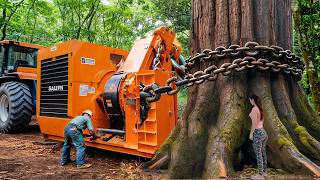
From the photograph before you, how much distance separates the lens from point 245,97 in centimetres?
373

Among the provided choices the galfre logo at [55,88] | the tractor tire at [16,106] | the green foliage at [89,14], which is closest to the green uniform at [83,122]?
the galfre logo at [55,88]

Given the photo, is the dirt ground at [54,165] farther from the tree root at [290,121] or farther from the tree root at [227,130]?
the tree root at [290,121]

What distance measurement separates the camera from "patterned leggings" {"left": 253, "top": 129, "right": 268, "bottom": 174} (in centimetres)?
319

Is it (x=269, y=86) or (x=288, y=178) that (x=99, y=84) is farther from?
(x=288, y=178)

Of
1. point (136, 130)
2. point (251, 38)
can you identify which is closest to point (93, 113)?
point (136, 130)

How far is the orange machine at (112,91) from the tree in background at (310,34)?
12.9 ft

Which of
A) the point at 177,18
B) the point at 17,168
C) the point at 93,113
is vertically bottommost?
the point at 17,168

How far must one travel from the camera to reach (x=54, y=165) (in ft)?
19.3

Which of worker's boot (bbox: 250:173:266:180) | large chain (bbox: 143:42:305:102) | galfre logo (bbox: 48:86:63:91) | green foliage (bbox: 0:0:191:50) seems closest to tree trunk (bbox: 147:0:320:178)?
large chain (bbox: 143:42:305:102)

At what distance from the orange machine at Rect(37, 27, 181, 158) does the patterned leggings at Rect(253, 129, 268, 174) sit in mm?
2205

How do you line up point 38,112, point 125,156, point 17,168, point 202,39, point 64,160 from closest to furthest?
point 202,39, point 17,168, point 64,160, point 125,156, point 38,112

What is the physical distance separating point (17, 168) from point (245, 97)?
381 cm

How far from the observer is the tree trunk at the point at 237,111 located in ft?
11.2

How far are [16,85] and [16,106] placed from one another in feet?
2.28
